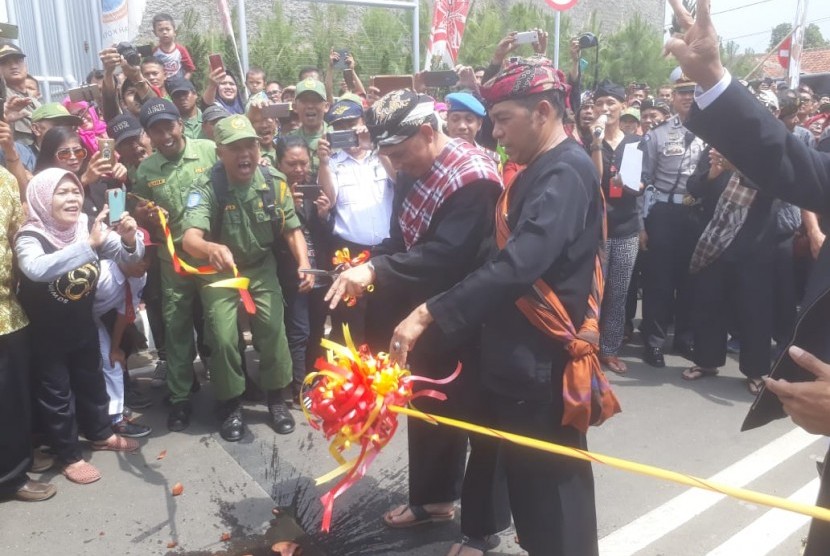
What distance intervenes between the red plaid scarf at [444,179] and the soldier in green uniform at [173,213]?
2.01m

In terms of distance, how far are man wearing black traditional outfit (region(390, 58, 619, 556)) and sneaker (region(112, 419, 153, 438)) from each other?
2640 millimetres

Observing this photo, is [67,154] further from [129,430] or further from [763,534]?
[763,534]

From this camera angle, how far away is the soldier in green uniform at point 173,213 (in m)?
4.43

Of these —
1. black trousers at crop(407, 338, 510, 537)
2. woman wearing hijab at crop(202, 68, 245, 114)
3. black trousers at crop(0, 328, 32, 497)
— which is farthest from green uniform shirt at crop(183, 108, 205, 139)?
black trousers at crop(407, 338, 510, 537)

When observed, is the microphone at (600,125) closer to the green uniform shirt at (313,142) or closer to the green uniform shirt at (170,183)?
the green uniform shirt at (313,142)

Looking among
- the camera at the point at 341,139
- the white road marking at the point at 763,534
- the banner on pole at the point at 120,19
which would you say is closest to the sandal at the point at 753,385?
the white road marking at the point at 763,534

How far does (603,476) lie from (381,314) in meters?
1.59

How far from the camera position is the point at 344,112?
17.1ft

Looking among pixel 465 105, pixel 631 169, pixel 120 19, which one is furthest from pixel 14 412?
pixel 120 19

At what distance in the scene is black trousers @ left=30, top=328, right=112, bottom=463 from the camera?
3723 millimetres

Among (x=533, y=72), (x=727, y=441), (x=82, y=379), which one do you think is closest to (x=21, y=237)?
(x=82, y=379)

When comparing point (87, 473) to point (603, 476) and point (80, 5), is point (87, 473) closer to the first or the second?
point (603, 476)

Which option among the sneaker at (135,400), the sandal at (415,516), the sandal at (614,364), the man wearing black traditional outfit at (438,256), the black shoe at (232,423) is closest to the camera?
the man wearing black traditional outfit at (438,256)

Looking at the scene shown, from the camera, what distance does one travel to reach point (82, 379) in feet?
12.9
